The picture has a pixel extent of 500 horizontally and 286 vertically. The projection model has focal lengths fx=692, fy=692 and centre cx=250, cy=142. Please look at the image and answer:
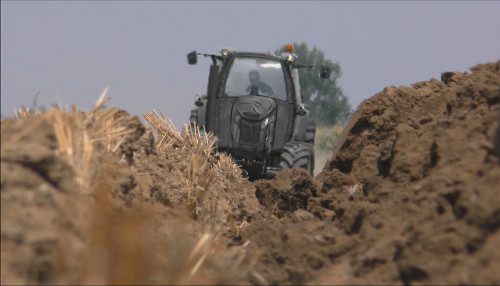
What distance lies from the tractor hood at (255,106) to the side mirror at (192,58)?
98 centimetres

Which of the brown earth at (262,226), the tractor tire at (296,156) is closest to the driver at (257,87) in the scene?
the tractor tire at (296,156)

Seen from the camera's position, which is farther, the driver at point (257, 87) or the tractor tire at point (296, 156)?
the driver at point (257, 87)

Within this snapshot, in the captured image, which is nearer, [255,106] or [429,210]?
[429,210]

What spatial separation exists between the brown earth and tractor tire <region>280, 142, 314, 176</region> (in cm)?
511

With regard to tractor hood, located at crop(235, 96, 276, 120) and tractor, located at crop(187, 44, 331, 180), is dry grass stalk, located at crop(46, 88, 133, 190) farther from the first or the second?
tractor hood, located at crop(235, 96, 276, 120)

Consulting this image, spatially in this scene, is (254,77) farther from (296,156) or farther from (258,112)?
(296,156)

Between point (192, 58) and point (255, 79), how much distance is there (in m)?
1.10

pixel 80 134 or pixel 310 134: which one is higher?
pixel 80 134

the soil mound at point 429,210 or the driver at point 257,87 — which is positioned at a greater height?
the driver at point 257,87

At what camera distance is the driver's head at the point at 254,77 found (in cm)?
1152

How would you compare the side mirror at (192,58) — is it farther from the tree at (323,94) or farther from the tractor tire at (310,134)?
the tree at (323,94)

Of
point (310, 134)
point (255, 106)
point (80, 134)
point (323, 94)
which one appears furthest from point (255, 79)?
point (323, 94)

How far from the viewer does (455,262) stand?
311 centimetres

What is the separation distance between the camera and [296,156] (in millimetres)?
10602
